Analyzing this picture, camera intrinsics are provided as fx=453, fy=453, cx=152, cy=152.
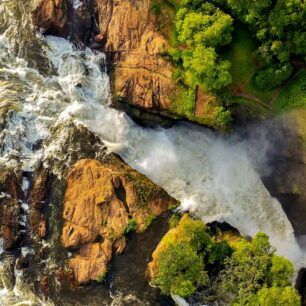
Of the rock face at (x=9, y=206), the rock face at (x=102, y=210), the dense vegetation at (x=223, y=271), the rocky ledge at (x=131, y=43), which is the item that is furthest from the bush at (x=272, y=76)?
the rock face at (x=9, y=206)

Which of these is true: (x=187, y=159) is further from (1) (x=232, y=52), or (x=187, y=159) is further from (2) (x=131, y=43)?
(2) (x=131, y=43)

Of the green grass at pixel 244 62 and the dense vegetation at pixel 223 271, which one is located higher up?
the green grass at pixel 244 62

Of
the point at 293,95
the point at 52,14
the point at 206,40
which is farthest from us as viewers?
the point at 52,14

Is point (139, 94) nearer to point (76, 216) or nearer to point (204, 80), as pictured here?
point (204, 80)

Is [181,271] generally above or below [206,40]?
below

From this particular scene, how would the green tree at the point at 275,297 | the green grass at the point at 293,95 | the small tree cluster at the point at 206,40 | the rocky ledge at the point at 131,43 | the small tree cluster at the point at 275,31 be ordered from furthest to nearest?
the rocky ledge at the point at 131,43
the green grass at the point at 293,95
the small tree cluster at the point at 206,40
the small tree cluster at the point at 275,31
the green tree at the point at 275,297

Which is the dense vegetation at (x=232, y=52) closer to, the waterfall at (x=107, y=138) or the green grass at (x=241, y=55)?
the green grass at (x=241, y=55)

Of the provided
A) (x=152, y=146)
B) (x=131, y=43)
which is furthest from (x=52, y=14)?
(x=152, y=146)
